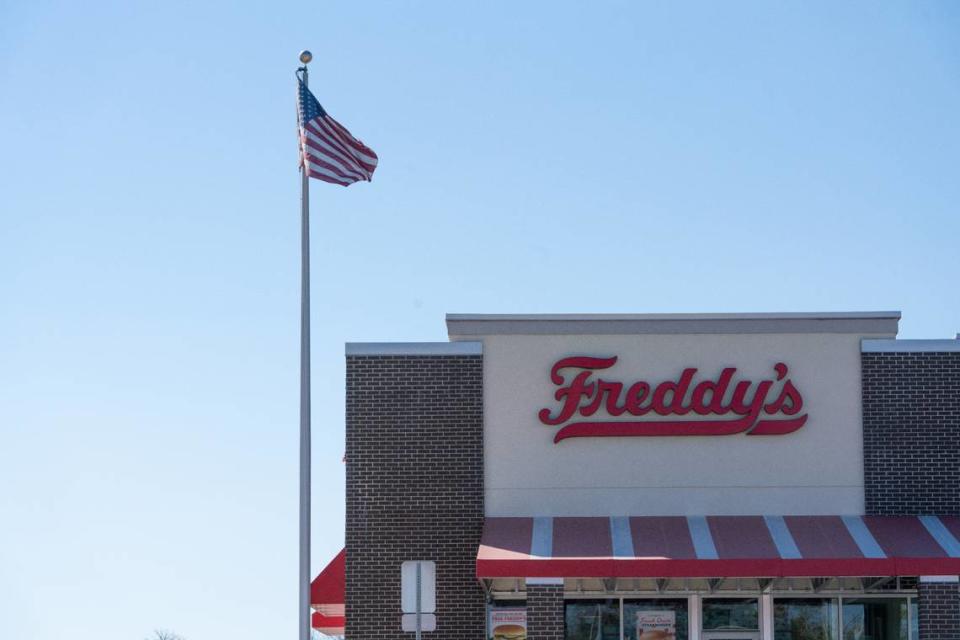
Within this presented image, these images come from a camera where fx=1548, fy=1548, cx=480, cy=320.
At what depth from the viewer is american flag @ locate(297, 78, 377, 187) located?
2412 cm

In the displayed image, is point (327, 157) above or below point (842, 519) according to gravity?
above

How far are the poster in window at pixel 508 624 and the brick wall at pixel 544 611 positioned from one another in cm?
165

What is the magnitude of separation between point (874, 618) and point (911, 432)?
10.7ft

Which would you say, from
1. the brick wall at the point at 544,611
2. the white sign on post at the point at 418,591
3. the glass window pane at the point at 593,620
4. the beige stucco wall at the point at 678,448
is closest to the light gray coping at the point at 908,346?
the beige stucco wall at the point at 678,448

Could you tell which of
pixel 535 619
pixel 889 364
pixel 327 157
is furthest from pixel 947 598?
pixel 327 157

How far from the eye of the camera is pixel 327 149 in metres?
→ 24.4

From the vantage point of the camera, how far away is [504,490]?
26.9m

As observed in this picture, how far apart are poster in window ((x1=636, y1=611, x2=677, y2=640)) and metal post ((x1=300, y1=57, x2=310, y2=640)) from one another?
658 cm

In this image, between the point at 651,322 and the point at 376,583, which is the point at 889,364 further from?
the point at 376,583

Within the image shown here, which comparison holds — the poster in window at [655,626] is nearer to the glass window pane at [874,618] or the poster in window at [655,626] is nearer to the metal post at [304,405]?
the glass window pane at [874,618]

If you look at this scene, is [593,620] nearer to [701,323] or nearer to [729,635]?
[729,635]

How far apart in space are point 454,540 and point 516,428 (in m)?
2.22

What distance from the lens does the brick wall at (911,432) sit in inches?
1053

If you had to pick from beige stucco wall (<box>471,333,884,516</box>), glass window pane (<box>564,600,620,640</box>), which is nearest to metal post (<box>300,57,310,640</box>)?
beige stucco wall (<box>471,333,884,516</box>)
